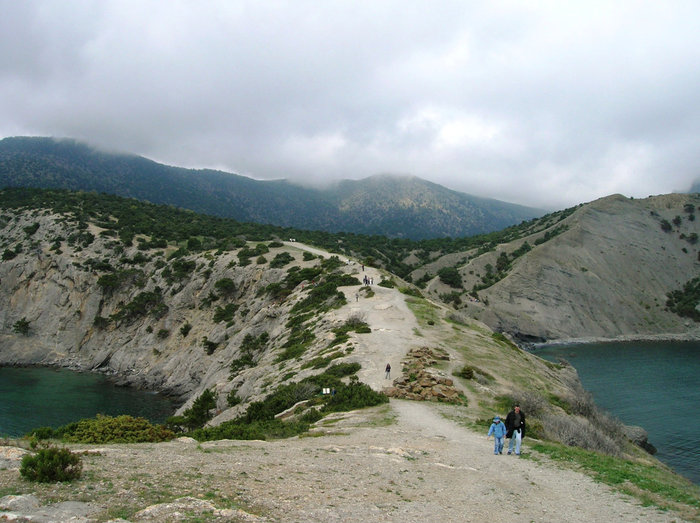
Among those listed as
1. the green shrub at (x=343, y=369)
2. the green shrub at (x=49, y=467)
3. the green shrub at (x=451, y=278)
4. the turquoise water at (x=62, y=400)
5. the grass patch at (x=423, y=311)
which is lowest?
the turquoise water at (x=62, y=400)

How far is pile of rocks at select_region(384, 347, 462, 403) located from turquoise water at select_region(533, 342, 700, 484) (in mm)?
17862

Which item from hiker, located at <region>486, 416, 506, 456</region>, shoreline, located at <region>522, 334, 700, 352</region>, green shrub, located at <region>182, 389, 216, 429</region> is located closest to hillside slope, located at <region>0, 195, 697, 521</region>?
hiker, located at <region>486, 416, 506, 456</region>

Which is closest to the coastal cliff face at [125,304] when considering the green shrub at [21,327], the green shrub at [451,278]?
the green shrub at [21,327]

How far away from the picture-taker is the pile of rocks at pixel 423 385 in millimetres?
21984

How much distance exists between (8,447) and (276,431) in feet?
29.3

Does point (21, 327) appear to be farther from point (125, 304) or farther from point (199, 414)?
point (199, 414)

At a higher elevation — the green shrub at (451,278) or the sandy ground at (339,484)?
the green shrub at (451,278)

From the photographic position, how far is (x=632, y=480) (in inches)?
458


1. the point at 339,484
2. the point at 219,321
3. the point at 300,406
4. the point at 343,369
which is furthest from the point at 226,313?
the point at 339,484

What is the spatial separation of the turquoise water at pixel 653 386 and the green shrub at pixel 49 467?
111 ft

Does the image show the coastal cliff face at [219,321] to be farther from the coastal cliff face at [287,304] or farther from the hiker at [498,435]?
the hiker at [498,435]

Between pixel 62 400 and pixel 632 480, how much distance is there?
54991 mm

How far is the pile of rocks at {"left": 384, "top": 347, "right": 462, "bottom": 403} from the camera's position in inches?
866

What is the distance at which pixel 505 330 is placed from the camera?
9438 cm
